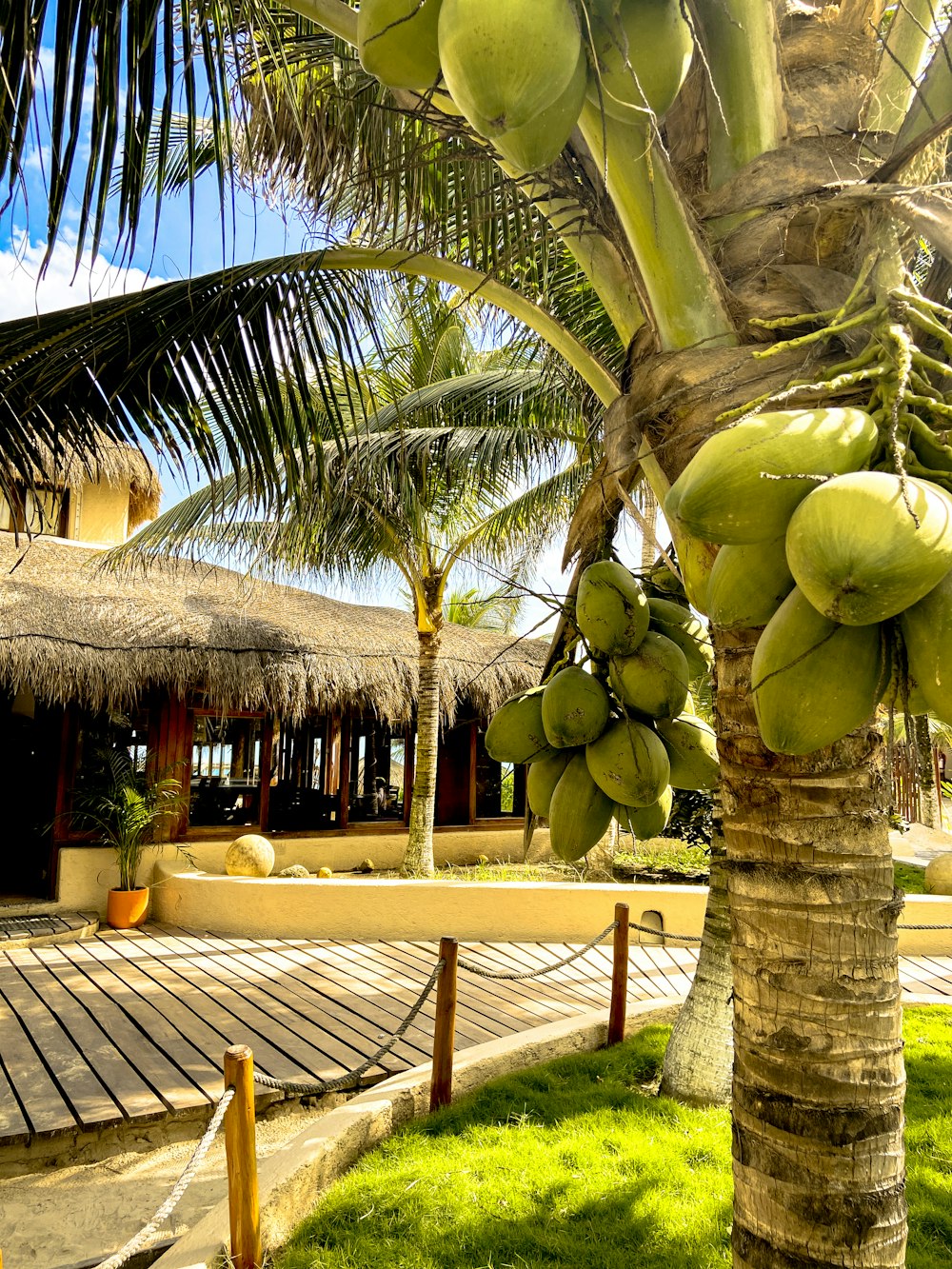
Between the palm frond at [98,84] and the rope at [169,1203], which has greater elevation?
the palm frond at [98,84]

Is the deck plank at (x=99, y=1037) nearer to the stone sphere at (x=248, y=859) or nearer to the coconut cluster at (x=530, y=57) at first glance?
the stone sphere at (x=248, y=859)

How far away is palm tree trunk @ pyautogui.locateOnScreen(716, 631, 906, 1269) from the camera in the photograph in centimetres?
143

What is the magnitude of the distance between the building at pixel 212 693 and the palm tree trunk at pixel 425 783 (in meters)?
1.07

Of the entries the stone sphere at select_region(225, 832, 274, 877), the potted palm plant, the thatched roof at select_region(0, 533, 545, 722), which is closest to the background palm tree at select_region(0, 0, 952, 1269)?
the thatched roof at select_region(0, 533, 545, 722)

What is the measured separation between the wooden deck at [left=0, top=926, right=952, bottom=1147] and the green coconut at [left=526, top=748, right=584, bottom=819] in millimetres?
3238

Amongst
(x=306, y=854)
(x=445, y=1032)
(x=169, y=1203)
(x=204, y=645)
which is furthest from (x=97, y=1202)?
(x=306, y=854)

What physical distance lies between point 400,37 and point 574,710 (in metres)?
1.20

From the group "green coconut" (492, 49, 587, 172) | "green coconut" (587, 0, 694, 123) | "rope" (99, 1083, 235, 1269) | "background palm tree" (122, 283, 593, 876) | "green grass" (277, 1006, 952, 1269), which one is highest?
"background palm tree" (122, 283, 593, 876)

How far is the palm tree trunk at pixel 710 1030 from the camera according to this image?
13.6 feet

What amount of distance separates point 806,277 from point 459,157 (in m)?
0.61

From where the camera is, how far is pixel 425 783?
9.71 meters

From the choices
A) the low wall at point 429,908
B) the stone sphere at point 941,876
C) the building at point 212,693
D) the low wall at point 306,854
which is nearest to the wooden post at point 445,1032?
the low wall at point 429,908

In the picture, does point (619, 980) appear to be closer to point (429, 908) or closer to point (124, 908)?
point (429, 908)

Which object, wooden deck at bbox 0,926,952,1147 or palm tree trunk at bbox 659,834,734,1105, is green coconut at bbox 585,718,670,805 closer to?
palm tree trunk at bbox 659,834,734,1105
